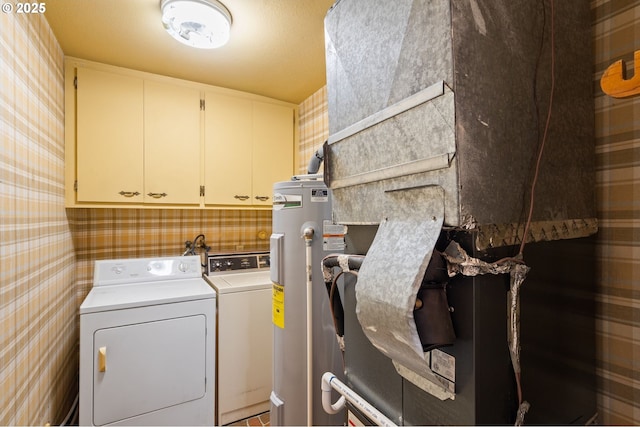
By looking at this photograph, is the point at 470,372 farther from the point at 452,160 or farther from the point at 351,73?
the point at 351,73

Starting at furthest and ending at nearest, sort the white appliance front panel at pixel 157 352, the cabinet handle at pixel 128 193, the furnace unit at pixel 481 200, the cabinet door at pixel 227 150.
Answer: the cabinet door at pixel 227 150 < the cabinet handle at pixel 128 193 < the white appliance front panel at pixel 157 352 < the furnace unit at pixel 481 200

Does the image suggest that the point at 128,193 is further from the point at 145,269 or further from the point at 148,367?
the point at 148,367

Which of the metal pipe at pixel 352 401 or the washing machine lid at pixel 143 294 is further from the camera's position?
the washing machine lid at pixel 143 294

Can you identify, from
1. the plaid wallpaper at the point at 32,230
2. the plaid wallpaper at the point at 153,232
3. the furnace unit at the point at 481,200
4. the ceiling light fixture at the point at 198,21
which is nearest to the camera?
the furnace unit at the point at 481,200

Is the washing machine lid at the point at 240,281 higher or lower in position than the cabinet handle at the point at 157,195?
lower

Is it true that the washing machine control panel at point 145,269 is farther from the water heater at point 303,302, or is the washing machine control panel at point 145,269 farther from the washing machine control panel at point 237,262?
the water heater at point 303,302

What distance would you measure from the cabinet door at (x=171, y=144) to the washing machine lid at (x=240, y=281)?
25.8 inches

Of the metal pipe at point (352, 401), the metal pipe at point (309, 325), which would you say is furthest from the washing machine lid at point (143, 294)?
the metal pipe at point (352, 401)

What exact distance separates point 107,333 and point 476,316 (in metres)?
1.90

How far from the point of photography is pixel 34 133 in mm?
1450

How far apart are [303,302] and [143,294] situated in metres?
1.11

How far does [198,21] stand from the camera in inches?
60.4

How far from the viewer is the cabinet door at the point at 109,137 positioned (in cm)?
197

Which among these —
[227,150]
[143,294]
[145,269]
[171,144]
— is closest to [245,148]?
[227,150]
